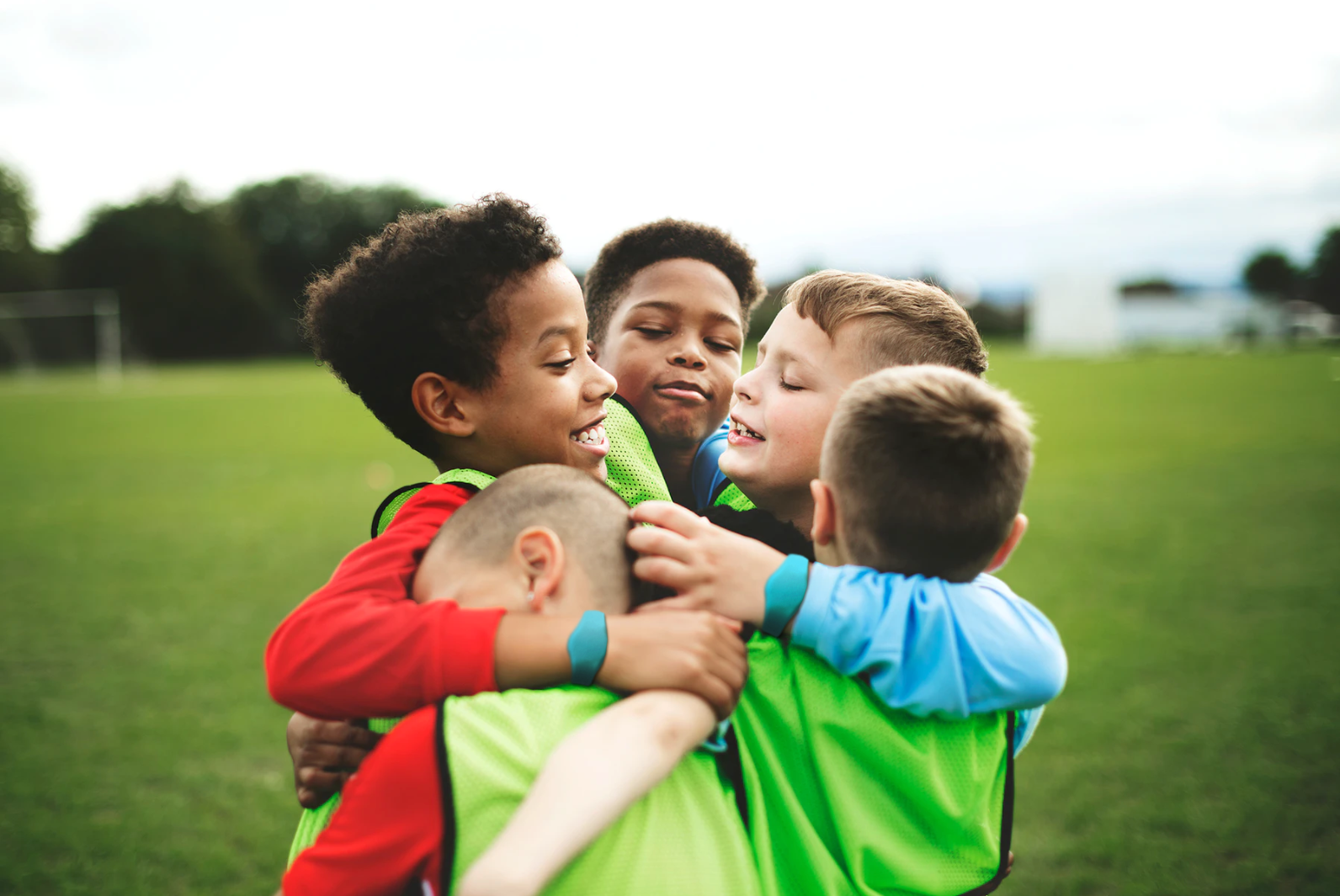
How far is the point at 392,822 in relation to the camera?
1.09 metres

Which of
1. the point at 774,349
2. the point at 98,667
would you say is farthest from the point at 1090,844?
the point at 98,667

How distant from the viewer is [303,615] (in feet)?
4.11

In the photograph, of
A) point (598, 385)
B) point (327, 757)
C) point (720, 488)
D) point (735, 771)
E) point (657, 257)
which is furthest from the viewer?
point (657, 257)

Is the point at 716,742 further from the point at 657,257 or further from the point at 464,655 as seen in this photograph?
the point at 657,257

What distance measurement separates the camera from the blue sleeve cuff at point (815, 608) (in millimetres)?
1218

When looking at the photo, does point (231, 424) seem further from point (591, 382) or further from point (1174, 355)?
point (1174, 355)

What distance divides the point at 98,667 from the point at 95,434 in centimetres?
1270

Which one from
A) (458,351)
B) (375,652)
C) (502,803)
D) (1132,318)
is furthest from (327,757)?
(1132,318)

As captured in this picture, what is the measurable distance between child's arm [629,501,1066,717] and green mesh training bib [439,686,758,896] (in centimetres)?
22

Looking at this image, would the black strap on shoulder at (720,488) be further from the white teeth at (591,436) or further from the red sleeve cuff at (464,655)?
the red sleeve cuff at (464,655)

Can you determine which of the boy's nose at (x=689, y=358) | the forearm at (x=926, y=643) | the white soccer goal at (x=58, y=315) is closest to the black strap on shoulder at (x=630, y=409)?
the boy's nose at (x=689, y=358)

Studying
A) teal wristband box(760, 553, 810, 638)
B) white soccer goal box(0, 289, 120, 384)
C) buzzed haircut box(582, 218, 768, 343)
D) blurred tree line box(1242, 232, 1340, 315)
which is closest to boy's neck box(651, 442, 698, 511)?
buzzed haircut box(582, 218, 768, 343)

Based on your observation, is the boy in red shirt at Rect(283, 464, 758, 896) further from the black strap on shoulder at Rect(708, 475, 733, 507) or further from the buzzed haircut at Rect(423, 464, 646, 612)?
the black strap on shoulder at Rect(708, 475, 733, 507)

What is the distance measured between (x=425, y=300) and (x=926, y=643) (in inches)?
41.3
